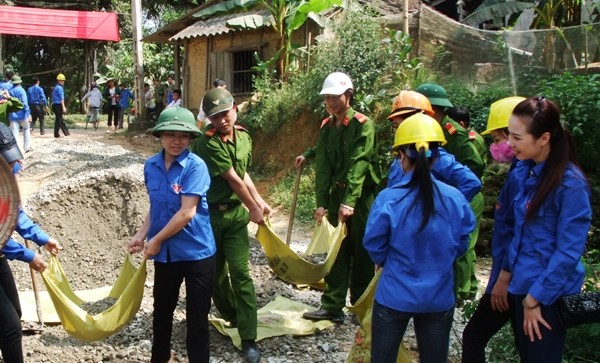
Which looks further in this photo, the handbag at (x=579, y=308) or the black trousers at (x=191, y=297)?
the black trousers at (x=191, y=297)

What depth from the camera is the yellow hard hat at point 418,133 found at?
271cm

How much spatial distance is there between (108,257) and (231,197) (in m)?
3.28

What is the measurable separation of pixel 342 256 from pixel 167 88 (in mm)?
17774

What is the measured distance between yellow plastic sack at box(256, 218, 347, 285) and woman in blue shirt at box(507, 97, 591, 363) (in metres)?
1.91

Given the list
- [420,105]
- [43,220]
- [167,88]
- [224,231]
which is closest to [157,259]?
[224,231]

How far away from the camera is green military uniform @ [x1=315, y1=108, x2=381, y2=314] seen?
4.55m

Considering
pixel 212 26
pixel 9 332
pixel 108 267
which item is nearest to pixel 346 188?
pixel 9 332

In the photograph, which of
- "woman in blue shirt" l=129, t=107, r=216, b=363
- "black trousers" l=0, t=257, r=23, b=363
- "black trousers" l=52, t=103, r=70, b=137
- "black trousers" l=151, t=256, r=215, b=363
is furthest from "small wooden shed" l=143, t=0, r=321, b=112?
"black trousers" l=0, t=257, r=23, b=363

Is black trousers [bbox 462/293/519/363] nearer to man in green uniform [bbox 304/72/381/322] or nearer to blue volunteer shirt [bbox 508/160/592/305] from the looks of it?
blue volunteer shirt [bbox 508/160/592/305]

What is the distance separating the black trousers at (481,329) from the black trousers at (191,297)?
1.55m

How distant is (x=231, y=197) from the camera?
13.7ft

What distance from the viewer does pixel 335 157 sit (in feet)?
15.6

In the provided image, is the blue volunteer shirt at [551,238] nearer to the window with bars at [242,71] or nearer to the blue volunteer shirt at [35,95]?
the window with bars at [242,71]

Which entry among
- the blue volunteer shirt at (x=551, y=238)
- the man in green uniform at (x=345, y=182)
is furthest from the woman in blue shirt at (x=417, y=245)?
the man in green uniform at (x=345, y=182)
